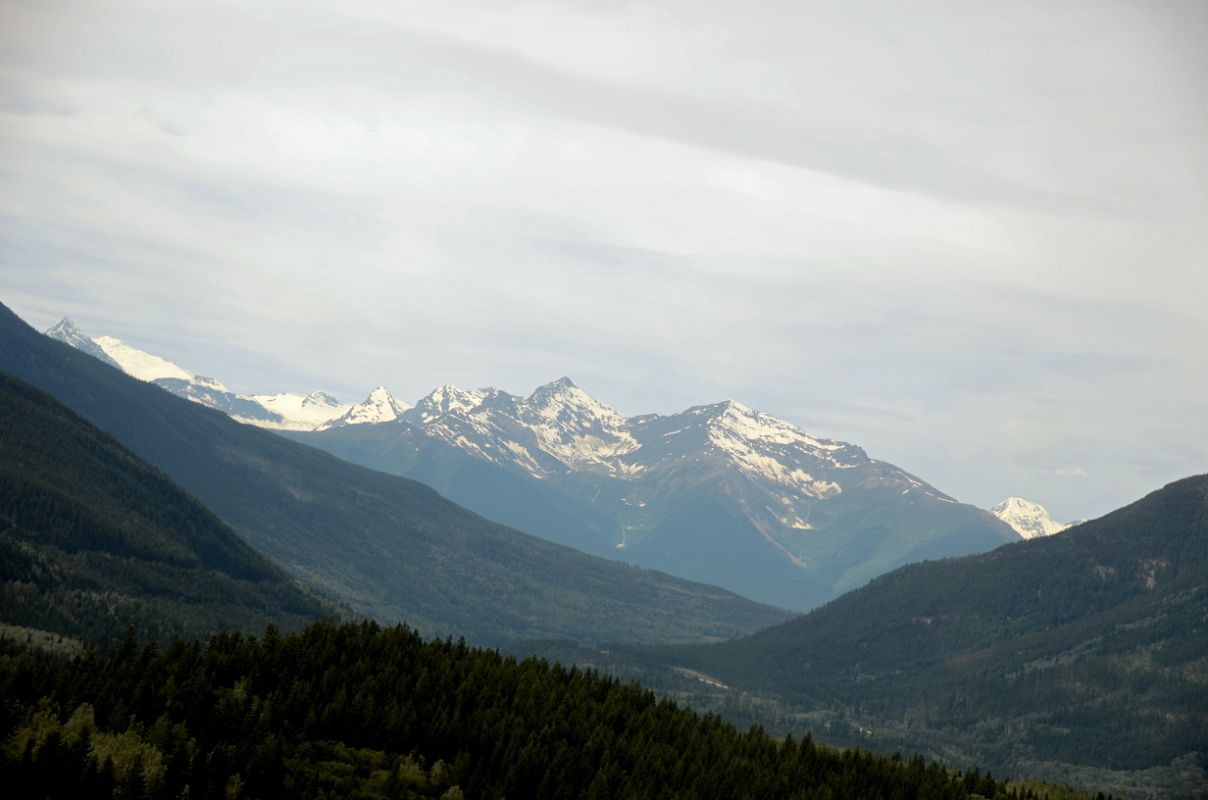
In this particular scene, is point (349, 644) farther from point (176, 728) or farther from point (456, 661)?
point (176, 728)

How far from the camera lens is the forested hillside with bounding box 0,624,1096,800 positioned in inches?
4070

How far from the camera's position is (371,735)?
134 metres

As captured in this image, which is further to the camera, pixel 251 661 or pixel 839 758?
pixel 839 758

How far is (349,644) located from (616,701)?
37.9 m

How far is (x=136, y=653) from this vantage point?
14650 cm

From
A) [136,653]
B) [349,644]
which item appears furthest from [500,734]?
[136,653]

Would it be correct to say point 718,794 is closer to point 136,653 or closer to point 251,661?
point 251,661

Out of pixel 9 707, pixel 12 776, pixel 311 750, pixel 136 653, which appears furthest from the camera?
pixel 136 653

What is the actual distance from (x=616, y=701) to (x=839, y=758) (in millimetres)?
32776

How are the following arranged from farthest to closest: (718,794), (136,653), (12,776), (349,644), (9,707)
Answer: (349,644) → (136,653) → (718,794) → (9,707) → (12,776)

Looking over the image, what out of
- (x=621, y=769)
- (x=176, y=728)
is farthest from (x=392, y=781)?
(x=621, y=769)

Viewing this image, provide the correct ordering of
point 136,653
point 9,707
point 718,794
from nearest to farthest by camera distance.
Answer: point 9,707
point 718,794
point 136,653

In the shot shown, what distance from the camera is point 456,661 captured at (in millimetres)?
167000

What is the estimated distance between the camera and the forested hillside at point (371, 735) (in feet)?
339
